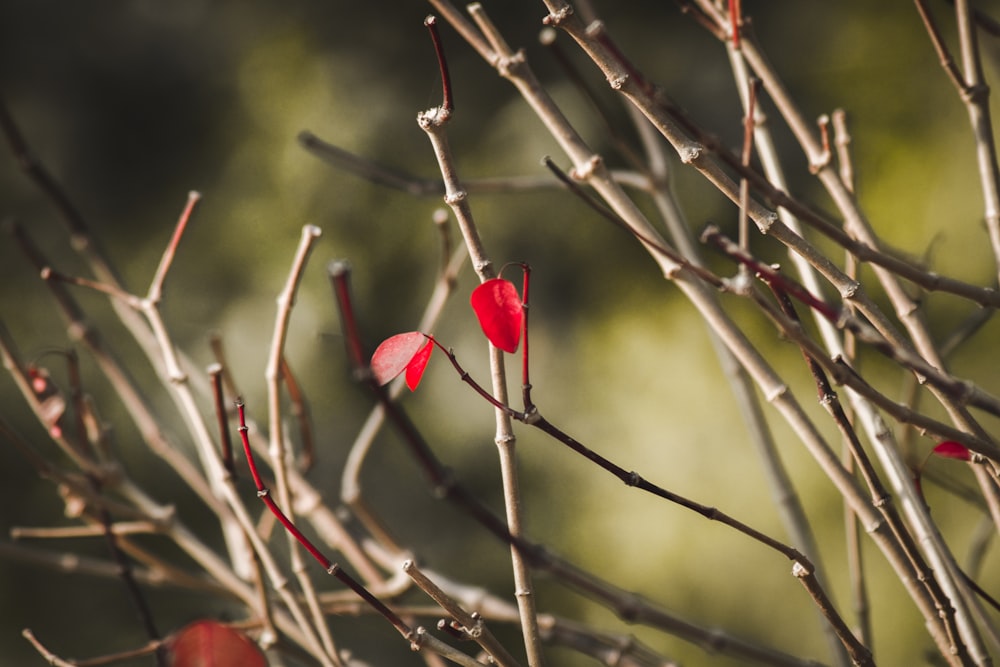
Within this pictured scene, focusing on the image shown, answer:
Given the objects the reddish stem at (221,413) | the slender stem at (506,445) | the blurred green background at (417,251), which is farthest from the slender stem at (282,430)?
the blurred green background at (417,251)

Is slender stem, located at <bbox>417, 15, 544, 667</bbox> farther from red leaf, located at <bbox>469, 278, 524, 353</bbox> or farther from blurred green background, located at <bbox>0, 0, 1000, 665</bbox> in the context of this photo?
blurred green background, located at <bbox>0, 0, 1000, 665</bbox>

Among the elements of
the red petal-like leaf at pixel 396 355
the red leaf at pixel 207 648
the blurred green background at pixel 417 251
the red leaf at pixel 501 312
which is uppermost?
the blurred green background at pixel 417 251

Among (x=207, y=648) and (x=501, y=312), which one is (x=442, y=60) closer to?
(x=501, y=312)

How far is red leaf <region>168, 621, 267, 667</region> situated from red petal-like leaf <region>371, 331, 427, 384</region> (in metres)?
0.17

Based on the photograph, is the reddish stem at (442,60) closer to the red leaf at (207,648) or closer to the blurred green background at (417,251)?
the red leaf at (207,648)

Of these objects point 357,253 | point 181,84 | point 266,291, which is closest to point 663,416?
point 357,253

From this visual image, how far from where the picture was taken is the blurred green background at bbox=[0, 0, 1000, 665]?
4.84ft

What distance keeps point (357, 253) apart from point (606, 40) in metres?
1.43

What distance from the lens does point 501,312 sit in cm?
41

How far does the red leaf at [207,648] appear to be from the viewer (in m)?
0.46

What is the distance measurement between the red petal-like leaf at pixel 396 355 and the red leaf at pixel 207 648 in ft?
0.57

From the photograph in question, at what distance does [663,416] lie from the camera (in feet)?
5.12

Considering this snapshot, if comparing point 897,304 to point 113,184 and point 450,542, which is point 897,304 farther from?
point 113,184

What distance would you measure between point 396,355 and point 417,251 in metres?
1.30
